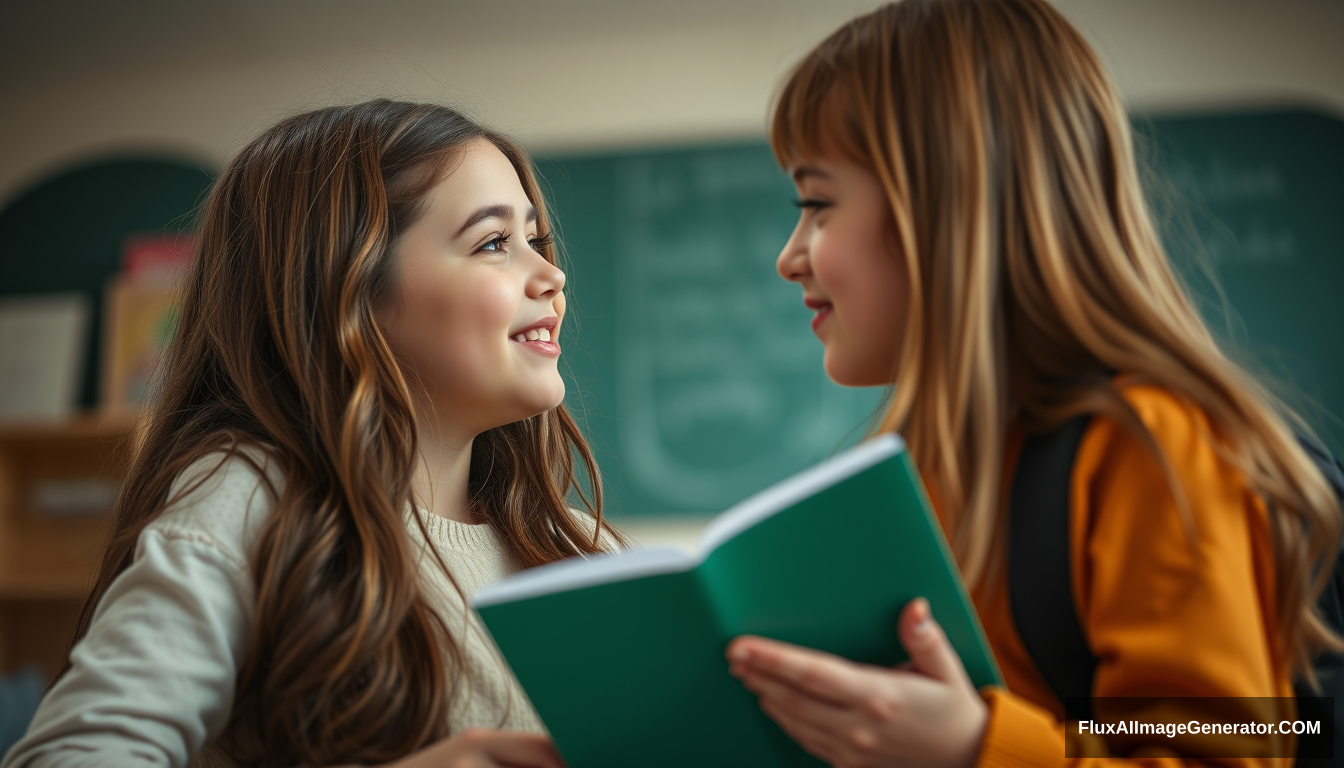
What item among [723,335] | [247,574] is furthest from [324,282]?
[723,335]

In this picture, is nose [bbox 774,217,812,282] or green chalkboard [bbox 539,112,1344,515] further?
green chalkboard [bbox 539,112,1344,515]

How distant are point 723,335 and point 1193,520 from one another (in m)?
2.68

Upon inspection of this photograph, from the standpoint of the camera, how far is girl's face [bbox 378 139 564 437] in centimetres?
114

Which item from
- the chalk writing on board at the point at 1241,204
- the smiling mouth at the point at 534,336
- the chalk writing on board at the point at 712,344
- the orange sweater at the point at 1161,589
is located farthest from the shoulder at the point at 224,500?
the chalk writing on board at the point at 1241,204

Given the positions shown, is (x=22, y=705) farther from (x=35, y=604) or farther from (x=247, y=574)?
(x=35, y=604)

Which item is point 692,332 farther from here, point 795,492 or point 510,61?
point 795,492

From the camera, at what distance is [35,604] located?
356 cm

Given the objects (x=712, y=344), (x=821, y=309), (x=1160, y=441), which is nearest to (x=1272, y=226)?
(x=712, y=344)

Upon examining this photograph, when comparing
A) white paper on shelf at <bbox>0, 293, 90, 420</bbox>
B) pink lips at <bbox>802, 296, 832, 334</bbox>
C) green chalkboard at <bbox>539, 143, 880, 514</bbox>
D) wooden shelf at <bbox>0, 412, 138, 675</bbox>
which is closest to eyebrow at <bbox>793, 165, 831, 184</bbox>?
pink lips at <bbox>802, 296, 832, 334</bbox>

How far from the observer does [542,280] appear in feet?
3.95

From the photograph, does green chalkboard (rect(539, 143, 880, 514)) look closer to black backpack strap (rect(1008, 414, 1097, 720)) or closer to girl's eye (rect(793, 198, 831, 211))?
girl's eye (rect(793, 198, 831, 211))

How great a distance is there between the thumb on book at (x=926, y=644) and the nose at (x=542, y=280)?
0.67m

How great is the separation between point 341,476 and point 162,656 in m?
0.22

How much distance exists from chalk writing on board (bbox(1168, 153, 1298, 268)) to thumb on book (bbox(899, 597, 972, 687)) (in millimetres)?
2965
